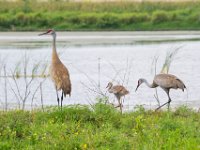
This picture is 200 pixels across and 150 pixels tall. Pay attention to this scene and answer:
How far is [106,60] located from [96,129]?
40.3 ft

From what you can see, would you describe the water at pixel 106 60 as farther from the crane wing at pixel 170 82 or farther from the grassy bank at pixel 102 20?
the grassy bank at pixel 102 20

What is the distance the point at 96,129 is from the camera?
910 centimetres

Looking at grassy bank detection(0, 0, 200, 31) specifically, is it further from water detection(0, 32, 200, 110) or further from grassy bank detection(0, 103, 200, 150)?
grassy bank detection(0, 103, 200, 150)

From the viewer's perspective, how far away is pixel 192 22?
113 feet

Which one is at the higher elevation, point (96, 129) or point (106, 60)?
point (96, 129)

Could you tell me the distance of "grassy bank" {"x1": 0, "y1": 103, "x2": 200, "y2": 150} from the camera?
8.09 m

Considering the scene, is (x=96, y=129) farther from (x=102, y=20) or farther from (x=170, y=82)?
(x=102, y=20)

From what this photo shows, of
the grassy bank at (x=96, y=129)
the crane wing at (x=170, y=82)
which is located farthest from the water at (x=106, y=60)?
the grassy bank at (x=96, y=129)

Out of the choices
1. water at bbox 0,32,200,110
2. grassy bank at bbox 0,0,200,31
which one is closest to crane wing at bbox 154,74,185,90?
water at bbox 0,32,200,110

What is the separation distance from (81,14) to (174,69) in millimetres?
17302

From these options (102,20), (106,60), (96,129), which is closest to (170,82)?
(96,129)

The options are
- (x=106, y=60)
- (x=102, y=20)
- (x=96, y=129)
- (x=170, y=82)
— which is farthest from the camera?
(x=102, y=20)

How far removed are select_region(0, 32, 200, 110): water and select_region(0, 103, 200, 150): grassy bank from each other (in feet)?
8.01

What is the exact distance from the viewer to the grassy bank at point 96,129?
809cm
